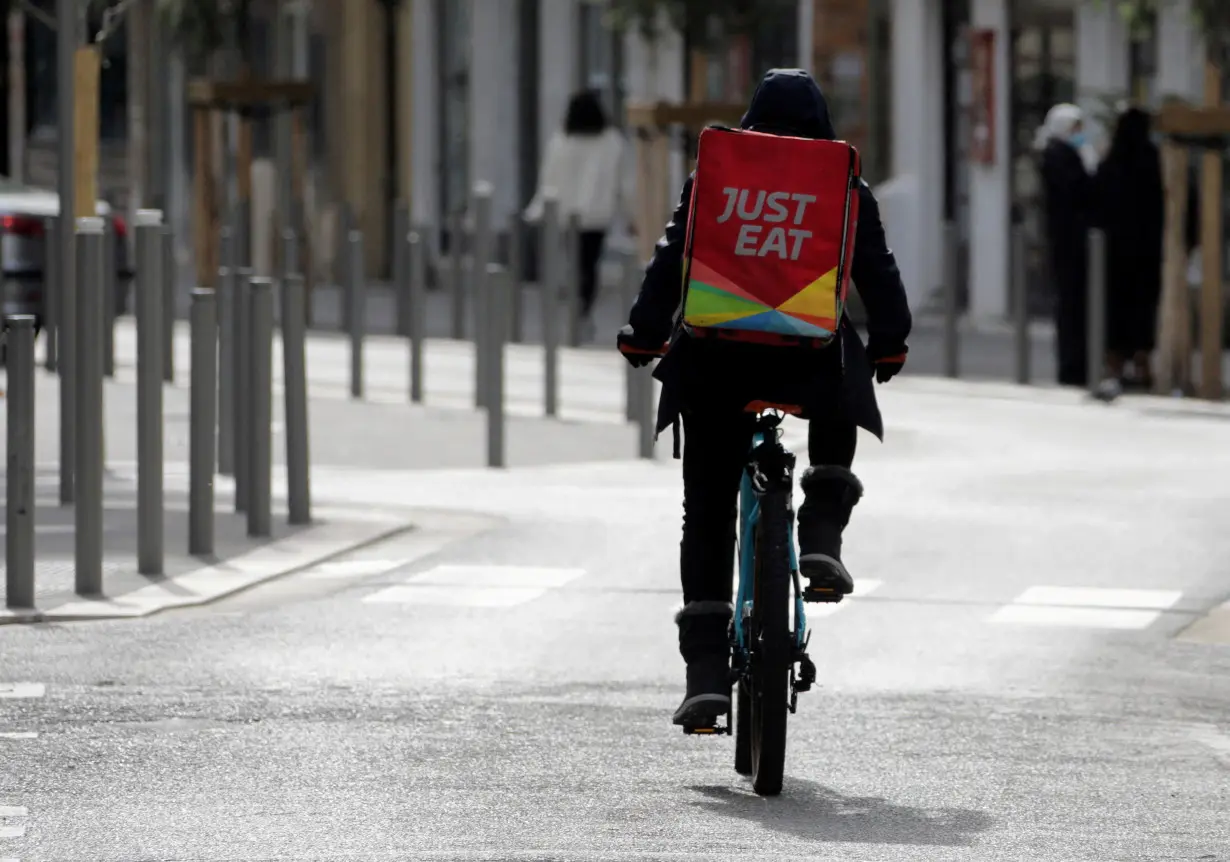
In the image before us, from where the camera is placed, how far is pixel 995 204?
2636 centimetres

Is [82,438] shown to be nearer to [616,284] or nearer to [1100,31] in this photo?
[1100,31]

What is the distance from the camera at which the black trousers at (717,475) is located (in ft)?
25.2

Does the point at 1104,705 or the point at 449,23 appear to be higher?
the point at 449,23

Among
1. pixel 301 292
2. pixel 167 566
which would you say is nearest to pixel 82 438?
pixel 167 566

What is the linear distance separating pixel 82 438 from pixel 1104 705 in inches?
132

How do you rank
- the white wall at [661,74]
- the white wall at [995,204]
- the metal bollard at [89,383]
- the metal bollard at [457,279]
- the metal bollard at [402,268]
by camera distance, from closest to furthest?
1. the metal bollard at [89,383]
2. the metal bollard at [402,268]
3. the metal bollard at [457,279]
4. the white wall at [995,204]
5. the white wall at [661,74]

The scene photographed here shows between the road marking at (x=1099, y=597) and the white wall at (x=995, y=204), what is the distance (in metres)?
15.0

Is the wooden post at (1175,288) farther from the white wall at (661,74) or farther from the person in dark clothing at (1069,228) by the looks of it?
the white wall at (661,74)

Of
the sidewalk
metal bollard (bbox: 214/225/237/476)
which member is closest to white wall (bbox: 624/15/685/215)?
the sidewalk

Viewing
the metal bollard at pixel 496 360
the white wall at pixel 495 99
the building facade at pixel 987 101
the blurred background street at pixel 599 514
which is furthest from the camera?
the white wall at pixel 495 99

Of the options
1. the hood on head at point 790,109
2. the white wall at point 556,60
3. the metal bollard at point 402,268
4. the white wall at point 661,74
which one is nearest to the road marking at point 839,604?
the hood on head at point 790,109

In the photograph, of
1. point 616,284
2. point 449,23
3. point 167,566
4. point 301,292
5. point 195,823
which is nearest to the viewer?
point 195,823

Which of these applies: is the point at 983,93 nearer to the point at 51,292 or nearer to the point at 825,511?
the point at 51,292

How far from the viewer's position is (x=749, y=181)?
7441 millimetres
